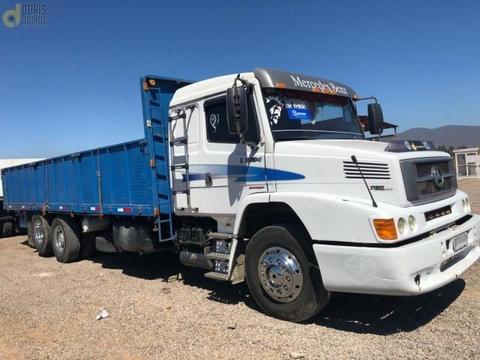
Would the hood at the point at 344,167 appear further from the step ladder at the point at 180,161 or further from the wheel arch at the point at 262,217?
the step ladder at the point at 180,161

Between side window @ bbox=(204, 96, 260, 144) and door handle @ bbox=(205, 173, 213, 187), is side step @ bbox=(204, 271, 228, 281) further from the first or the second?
side window @ bbox=(204, 96, 260, 144)

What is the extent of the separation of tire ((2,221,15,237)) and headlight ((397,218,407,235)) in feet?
48.4

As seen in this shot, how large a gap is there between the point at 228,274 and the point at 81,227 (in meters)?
5.27

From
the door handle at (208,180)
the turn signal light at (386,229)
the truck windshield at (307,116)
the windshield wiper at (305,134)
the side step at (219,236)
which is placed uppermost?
the truck windshield at (307,116)

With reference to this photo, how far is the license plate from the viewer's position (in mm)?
5180

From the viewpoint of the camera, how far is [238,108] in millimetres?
5383

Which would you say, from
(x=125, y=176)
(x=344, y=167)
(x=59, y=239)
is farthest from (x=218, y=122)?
(x=59, y=239)

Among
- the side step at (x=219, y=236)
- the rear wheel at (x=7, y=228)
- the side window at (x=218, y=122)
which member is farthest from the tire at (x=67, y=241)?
the rear wheel at (x=7, y=228)

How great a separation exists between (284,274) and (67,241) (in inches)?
249

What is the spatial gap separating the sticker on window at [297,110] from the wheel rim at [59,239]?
6.55 metres

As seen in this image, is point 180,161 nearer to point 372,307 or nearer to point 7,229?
point 372,307

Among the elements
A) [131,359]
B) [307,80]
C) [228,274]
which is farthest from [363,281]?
[307,80]

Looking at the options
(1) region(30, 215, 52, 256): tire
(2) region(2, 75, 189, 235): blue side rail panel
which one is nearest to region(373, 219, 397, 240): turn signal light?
(2) region(2, 75, 189, 235): blue side rail panel

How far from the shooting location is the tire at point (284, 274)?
5.14m
